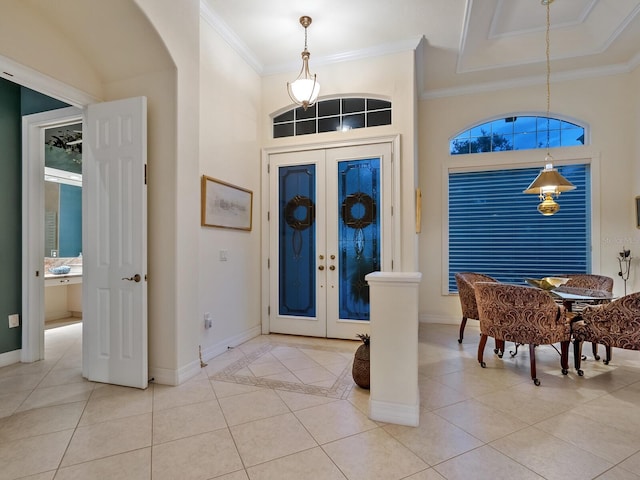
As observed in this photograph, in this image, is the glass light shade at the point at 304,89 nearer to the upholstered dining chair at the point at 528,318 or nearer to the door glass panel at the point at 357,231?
the door glass panel at the point at 357,231

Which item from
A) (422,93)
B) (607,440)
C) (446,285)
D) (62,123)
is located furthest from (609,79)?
(62,123)

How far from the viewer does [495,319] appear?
321cm

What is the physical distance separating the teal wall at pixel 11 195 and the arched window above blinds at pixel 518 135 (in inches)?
202

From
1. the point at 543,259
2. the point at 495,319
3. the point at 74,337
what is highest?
the point at 543,259

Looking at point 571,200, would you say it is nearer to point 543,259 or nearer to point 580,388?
point 543,259

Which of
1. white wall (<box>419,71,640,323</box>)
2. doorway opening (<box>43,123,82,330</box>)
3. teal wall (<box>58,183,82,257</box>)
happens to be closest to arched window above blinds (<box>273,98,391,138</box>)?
white wall (<box>419,71,640,323</box>)

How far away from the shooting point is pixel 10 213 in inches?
134

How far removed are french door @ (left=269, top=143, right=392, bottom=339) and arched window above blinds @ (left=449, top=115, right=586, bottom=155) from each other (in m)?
1.86

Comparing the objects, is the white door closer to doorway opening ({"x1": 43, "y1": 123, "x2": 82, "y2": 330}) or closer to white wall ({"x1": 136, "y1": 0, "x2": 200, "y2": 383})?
white wall ({"x1": 136, "y1": 0, "x2": 200, "y2": 383})

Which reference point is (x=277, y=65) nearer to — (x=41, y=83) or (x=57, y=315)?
(x=41, y=83)

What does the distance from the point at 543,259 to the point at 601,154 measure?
157 centimetres

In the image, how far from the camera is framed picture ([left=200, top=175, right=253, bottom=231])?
3.49 m

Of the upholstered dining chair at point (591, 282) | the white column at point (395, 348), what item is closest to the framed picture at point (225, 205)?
the white column at point (395, 348)

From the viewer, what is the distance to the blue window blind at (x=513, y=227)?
4934 mm
